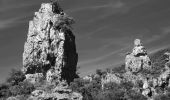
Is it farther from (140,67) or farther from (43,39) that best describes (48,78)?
(140,67)

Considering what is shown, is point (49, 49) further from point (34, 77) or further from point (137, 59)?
point (137, 59)

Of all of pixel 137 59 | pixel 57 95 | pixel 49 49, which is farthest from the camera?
pixel 137 59

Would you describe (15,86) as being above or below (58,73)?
below

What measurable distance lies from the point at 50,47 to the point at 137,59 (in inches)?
1936

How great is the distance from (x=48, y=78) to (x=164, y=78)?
33798 mm

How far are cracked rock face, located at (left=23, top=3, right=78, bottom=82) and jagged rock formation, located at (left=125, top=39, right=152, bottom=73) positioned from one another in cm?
3682

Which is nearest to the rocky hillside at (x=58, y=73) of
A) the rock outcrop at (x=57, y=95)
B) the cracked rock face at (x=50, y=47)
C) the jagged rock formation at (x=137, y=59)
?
the cracked rock face at (x=50, y=47)

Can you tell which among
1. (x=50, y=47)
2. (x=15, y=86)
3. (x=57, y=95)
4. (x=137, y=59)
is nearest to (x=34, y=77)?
(x=15, y=86)

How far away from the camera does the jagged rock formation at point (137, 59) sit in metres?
138

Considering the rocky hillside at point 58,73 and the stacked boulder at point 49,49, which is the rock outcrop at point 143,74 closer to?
the rocky hillside at point 58,73

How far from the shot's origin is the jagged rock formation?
138125 mm

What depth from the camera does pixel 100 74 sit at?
12369cm

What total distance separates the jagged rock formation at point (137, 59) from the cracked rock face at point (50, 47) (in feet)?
121

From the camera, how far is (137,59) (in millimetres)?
140625
